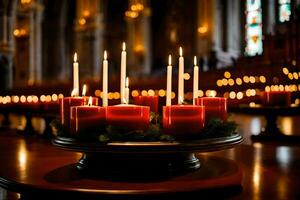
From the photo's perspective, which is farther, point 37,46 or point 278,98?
point 37,46

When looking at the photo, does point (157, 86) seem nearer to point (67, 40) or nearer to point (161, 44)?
point (161, 44)

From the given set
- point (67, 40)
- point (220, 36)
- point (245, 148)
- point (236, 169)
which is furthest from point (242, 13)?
point (236, 169)

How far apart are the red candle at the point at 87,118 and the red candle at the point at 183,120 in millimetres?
271

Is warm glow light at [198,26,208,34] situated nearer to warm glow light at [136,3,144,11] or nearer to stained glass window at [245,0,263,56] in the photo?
stained glass window at [245,0,263,56]

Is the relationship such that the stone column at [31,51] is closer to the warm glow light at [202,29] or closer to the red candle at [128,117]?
the warm glow light at [202,29]

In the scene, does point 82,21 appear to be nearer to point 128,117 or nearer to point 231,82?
point 231,82

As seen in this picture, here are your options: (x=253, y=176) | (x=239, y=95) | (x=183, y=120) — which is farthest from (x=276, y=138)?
(x=239, y=95)

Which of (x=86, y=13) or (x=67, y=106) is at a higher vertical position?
(x=86, y=13)

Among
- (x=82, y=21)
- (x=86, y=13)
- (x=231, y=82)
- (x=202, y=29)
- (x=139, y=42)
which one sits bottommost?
(x=231, y=82)

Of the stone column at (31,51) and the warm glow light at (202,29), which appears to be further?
the stone column at (31,51)

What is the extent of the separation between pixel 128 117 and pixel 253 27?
776 inches

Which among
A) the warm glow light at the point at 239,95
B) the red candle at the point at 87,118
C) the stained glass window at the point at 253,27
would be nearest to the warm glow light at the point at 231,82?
the warm glow light at the point at 239,95

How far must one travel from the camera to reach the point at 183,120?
1678 mm

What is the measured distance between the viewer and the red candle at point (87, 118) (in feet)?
5.52
